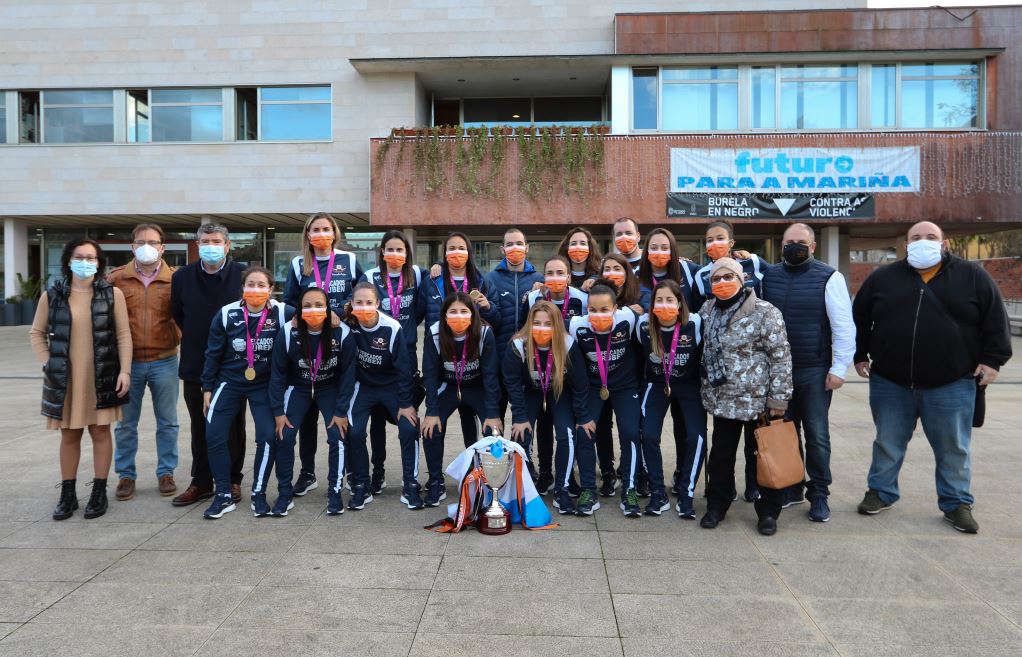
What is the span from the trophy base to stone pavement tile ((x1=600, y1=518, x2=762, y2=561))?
0.61m

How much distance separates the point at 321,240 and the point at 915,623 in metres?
4.57

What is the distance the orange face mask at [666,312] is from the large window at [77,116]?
22.3 m

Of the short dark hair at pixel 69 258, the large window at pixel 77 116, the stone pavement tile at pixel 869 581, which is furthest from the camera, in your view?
the large window at pixel 77 116

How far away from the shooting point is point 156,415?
5.50 m

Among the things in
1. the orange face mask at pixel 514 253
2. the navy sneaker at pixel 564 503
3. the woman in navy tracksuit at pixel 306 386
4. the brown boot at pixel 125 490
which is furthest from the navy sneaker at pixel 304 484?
the orange face mask at pixel 514 253

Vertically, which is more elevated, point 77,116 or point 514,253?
point 77,116

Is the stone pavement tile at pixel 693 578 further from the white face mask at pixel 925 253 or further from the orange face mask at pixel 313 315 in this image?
the orange face mask at pixel 313 315

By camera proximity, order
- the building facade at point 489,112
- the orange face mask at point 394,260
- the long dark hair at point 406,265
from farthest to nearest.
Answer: the building facade at point 489,112
the long dark hair at point 406,265
the orange face mask at point 394,260

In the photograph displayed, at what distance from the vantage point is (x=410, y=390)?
520cm

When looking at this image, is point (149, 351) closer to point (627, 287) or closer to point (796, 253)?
point (627, 287)

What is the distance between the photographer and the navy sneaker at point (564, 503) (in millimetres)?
4926

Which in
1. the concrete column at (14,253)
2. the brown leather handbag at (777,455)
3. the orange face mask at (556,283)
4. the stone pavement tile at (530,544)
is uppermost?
the concrete column at (14,253)

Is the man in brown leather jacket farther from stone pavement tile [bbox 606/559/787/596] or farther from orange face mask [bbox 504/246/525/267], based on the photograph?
stone pavement tile [bbox 606/559/787/596]

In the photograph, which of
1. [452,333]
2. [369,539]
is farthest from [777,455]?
[369,539]
